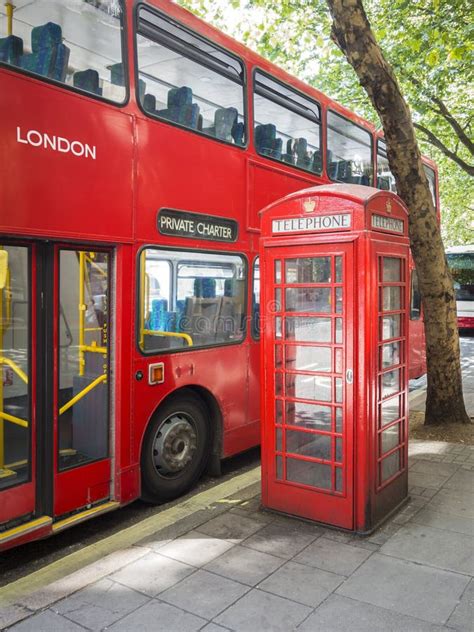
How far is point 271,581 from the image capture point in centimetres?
341

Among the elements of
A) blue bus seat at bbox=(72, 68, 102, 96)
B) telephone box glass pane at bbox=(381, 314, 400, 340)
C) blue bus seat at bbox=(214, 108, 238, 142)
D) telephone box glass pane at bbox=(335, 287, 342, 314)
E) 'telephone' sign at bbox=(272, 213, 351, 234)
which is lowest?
telephone box glass pane at bbox=(381, 314, 400, 340)

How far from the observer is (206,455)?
5.55m

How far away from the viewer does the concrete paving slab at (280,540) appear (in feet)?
12.5

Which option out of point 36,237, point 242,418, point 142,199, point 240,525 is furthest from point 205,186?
point 240,525

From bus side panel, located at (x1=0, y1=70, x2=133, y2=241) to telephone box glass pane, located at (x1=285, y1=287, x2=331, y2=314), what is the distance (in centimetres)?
136

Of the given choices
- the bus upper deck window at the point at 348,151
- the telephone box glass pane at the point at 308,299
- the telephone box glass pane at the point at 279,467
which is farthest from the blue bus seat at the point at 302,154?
the telephone box glass pane at the point at 279,467

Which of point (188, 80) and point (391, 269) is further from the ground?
point (188, 80)

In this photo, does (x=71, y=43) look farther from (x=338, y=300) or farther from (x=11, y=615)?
(x=11, y=615)

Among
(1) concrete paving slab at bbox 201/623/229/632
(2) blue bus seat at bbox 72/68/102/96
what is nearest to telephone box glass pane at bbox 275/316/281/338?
(1) concrete paving slab at bbox 201/623/229/632

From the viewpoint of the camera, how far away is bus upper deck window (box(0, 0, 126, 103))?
3822 mm

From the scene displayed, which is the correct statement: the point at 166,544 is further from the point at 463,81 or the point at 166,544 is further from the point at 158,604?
the point at 463,81

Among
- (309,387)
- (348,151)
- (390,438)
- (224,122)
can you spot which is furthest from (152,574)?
(348,151)

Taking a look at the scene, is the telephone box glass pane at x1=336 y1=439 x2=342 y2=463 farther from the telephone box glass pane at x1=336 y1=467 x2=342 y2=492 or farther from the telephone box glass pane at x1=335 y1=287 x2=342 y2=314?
the telephone box glass pane at x1=335 y1=287 x2=342 y2=314

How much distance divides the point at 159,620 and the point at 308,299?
226 centimetres
